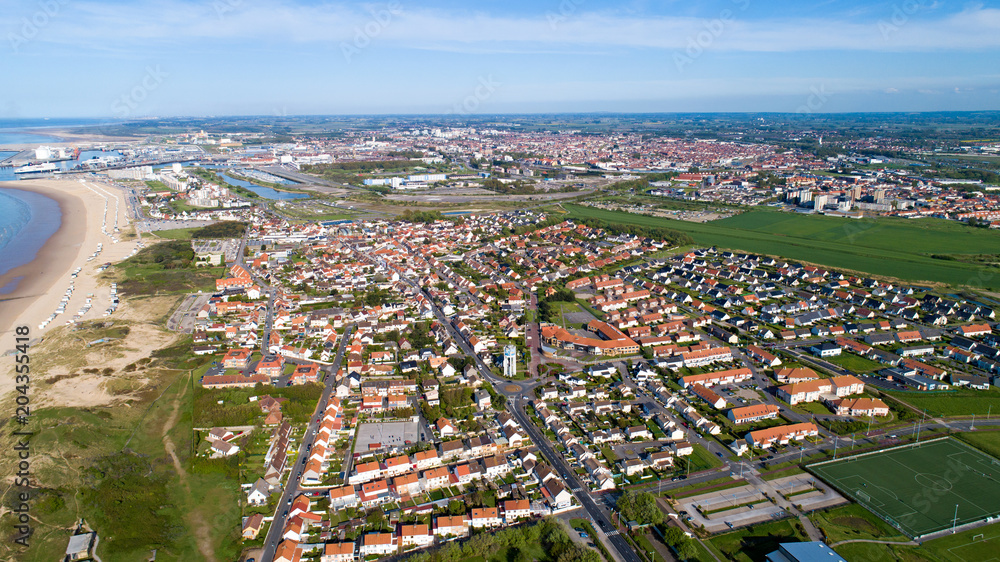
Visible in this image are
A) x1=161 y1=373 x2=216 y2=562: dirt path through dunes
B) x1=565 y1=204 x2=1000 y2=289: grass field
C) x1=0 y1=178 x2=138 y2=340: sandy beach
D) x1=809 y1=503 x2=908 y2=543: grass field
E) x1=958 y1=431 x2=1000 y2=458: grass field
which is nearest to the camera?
x1=161 y1=373 x2=216 y2=562: dirt path through dunes

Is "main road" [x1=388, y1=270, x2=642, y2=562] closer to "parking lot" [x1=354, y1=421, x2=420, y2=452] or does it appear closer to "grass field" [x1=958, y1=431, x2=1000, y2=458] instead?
"parking lot" [x1=354, y1=421, x2=420, y2=452]

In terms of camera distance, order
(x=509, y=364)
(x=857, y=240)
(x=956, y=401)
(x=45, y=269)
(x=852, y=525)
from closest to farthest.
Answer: (x=852, y=525), (x=956, y=401), (x=509, y=364), (x=45, y=269), (x=857, y=240)

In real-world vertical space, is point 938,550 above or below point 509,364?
below

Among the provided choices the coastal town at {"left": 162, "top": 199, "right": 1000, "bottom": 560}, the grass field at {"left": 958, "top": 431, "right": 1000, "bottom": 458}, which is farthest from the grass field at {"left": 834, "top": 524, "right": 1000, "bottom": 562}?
the grass field at {"left": 958, "top": 431, "right": 1000, "bottom": 458}

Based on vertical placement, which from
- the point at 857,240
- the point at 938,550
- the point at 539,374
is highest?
the point at 857,240

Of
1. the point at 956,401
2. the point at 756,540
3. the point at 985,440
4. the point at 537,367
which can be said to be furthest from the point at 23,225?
the point at 985,440

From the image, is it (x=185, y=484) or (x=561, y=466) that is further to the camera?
(x=561, y=466)

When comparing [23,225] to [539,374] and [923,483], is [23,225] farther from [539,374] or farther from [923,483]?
[923,483]
